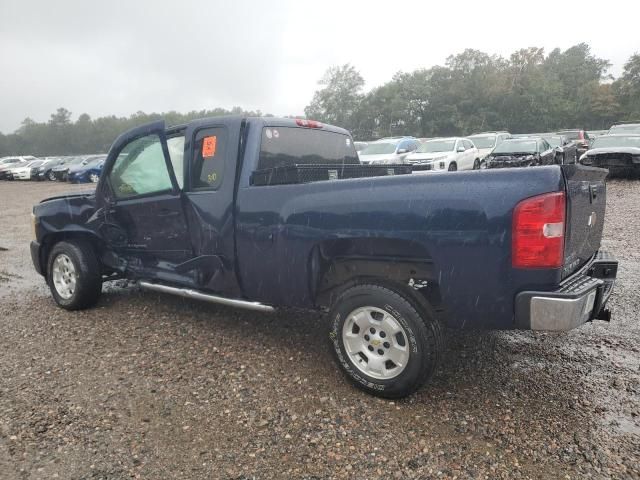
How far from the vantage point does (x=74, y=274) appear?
4664mm

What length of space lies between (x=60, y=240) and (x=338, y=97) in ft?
241

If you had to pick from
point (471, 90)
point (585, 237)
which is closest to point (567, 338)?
point (585, 237)

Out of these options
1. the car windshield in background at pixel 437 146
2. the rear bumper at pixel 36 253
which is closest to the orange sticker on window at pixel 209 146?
the rear bumper at pixel 36 253

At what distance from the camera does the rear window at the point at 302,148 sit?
374cm

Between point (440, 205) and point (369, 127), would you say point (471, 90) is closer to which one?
point (369, 127)

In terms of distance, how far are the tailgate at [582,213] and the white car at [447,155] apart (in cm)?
1219

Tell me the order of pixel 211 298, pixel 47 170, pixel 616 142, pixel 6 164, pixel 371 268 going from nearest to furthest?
pixel 371 268 < pixel 211 298 < pixel 616 142 < pixel 47 170 < pixel 6 164

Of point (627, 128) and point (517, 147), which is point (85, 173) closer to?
point (517, 147)

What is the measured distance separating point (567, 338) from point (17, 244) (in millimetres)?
9750

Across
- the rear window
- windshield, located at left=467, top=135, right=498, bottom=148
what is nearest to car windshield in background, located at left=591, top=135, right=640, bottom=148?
windshield, located at left=467, top=135, right=498, bottom=148

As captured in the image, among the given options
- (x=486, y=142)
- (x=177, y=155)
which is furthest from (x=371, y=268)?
(x=486, y=142)

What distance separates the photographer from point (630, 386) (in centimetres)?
302

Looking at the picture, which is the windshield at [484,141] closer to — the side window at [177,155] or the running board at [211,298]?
the side window at [177,155]

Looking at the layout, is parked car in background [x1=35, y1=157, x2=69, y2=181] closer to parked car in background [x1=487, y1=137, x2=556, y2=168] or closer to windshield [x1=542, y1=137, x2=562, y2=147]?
parked car in background [x1=487, y1=137, x2=556, y2=168]
